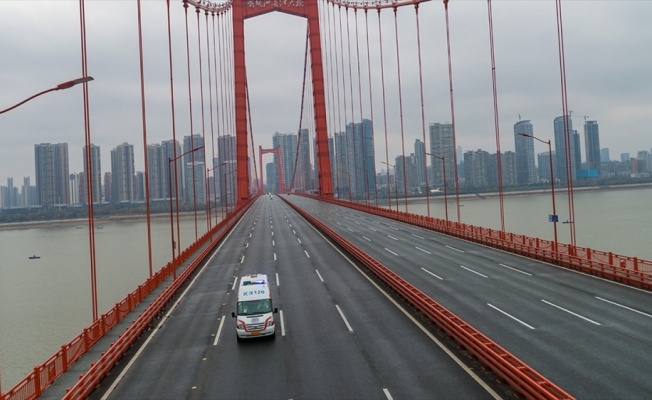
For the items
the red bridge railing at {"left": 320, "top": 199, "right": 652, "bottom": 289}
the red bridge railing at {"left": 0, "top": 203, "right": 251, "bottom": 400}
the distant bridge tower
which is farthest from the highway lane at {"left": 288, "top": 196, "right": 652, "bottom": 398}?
the distant bridge tower

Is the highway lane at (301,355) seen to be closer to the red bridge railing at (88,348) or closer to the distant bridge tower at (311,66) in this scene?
the red bridge railing at (88,348)

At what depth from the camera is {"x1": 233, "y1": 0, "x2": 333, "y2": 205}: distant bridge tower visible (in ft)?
382

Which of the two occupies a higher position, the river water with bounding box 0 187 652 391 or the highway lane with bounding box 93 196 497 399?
the highway lane with bounding box 93 196 497 399

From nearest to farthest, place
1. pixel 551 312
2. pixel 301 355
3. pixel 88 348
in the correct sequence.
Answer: pixel 301 355, pixel 88 348, pixel 551 312

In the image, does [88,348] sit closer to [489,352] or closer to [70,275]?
[489,352]

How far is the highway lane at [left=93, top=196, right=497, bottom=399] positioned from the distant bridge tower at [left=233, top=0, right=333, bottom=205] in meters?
93.4

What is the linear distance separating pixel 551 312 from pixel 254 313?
12.7 meters

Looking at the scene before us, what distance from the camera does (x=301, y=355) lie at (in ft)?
60.7

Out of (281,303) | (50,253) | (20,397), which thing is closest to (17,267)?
(50,253)

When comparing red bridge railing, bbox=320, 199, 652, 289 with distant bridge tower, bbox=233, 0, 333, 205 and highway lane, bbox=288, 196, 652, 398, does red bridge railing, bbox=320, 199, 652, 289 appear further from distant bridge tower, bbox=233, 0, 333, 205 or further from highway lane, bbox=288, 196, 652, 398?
distant bridge tower, bbox=233, 0, 333, 205

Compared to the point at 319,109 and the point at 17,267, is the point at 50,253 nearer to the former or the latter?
the point at 17,267

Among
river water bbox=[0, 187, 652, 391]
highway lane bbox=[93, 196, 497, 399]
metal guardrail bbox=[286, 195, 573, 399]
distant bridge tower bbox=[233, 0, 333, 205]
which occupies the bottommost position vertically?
river water bbox=[0, 187, 652, 391]

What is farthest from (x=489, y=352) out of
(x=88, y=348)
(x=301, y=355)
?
(x=88, y=348)

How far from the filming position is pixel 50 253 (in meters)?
93.1
